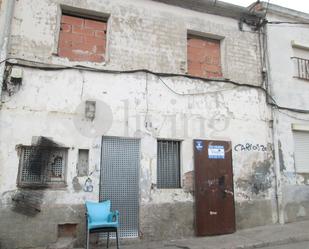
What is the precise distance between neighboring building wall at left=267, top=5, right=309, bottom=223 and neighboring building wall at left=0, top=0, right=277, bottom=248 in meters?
0.40

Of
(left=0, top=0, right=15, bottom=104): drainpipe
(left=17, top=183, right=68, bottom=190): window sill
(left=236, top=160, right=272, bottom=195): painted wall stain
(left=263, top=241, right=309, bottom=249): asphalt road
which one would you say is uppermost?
(left=0, top=0, right=15, bottom=104): drainpipe

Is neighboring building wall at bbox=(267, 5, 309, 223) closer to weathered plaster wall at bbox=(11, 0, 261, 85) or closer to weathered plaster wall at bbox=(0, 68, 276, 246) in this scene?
weathered plaster wall at bbox=(0, 68, 276, 246)

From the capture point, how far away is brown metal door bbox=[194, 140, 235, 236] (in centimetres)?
831

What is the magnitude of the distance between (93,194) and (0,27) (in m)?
4.01

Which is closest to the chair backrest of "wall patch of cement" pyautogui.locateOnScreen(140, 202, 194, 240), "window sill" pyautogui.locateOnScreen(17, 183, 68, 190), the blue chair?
the blue chair

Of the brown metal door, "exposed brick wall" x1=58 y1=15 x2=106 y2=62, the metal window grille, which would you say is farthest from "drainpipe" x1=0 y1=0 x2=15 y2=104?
the brown metal door

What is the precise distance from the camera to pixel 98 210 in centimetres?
699

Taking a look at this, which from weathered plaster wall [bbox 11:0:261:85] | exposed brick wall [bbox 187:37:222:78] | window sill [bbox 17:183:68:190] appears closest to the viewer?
window sill [bbox 17:183:68:190]

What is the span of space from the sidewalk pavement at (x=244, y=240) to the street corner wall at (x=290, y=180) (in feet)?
2.64

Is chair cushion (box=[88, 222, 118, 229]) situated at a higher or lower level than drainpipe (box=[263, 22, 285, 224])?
lower

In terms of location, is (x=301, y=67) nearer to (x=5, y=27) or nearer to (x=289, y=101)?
(x=289, y=101)

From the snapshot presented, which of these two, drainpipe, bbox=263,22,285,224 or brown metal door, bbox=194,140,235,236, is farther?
drainpipe, bbox=263,22,285,224

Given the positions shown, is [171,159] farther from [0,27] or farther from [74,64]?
[0,27]

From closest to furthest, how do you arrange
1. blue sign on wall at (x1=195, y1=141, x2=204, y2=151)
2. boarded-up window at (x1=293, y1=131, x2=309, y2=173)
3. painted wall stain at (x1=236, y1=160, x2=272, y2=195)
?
1. blue sign on wall at (x1=195, y1=141, x2=204, y2=151)
2. painted wall stain at (x1=236, y1=160, x2=272, y2=195)
3. boarded-up window at (x1=293, y1=131, x2=309, y2=173)
